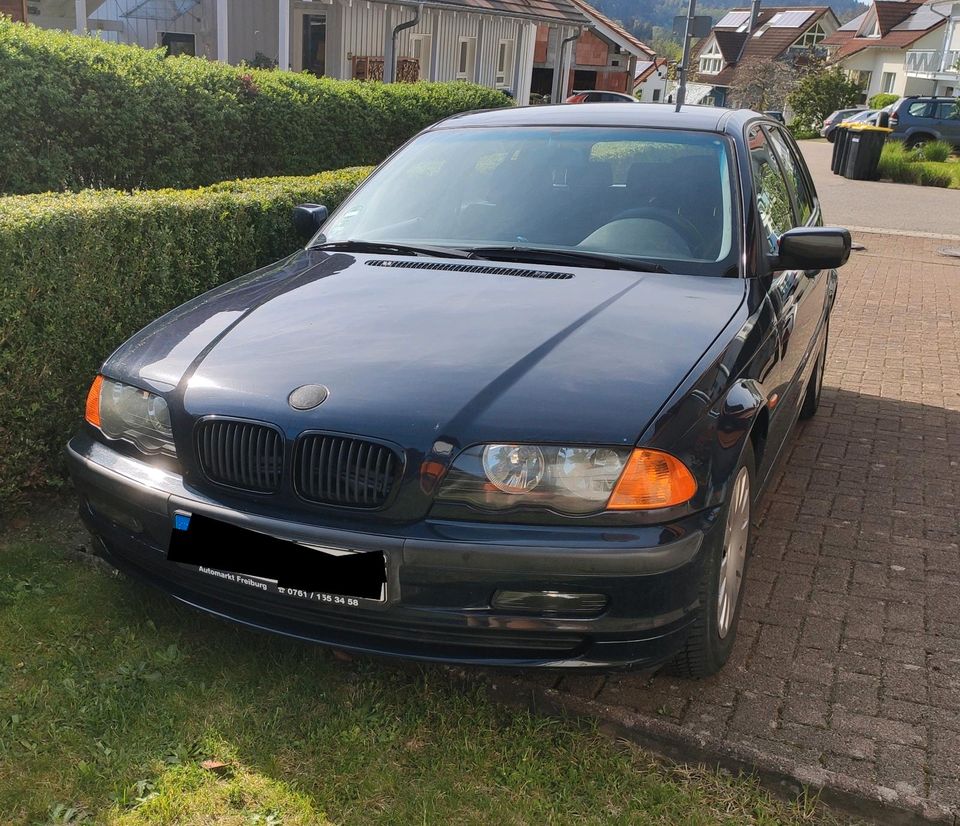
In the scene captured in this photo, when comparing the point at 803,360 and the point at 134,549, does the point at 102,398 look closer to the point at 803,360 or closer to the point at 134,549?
the point at 134,549

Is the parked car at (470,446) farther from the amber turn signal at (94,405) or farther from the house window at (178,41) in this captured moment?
the house window at (178,41)

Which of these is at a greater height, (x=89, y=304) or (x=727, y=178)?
(x=727, y=178)

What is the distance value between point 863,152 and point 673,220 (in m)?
21.6

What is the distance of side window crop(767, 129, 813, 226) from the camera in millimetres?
5266

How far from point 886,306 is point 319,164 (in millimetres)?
6462

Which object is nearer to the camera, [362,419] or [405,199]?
[362,419]

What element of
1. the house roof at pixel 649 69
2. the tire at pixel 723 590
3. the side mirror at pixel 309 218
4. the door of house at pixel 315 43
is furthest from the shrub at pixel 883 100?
the tire at pixel 723 590

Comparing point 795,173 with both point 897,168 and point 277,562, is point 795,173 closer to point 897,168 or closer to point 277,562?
point 277,562

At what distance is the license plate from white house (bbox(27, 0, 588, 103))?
1783 centimetres

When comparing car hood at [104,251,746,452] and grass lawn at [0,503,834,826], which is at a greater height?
car hood at [104,251,746,452]

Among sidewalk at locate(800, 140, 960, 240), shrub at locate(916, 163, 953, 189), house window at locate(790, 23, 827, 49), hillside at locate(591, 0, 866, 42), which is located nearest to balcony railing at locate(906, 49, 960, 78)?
house window at locate(790, 23, 827, 49)

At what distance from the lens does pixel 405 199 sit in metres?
4.43

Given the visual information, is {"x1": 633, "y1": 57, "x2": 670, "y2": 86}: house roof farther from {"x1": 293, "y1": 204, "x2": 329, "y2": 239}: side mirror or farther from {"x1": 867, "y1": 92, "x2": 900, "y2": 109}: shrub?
{"x1": 293, "y1": 204, "x2": 329, "y2": 239}: side mirror

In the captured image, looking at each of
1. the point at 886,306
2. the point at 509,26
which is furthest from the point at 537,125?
the point at 509,26
